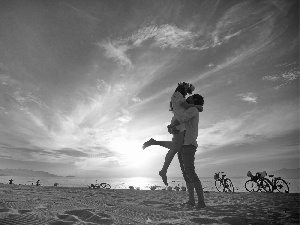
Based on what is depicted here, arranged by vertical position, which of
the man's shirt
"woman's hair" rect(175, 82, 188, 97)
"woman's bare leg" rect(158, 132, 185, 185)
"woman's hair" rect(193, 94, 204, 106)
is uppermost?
"woman's hair" rect(175, 82, 188, 97)

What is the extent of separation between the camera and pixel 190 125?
4637 mm

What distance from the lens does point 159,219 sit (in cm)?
283

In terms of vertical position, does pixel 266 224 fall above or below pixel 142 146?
below

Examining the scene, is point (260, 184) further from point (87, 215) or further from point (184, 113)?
point (87, 215)

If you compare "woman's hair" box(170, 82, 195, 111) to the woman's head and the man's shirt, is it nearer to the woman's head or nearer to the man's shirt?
the woman's head

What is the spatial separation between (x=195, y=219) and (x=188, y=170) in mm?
1520

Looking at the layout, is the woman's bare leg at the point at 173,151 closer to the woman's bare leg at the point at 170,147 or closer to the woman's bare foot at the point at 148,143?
the woman's bare leg at the point at 170,147

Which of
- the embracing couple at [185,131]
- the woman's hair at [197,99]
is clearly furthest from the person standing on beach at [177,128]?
the woman's hair at [197,99]

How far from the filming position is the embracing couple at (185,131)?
174 inches

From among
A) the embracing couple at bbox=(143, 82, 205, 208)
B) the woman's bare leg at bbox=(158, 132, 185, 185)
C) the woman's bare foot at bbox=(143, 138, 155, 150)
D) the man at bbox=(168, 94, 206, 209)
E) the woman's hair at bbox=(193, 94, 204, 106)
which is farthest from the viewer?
the woman's bare foot at bbox=(143, 138, 155, 150)

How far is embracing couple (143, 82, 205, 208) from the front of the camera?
443 centimetres

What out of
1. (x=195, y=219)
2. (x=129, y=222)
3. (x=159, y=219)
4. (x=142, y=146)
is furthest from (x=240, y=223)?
(x=142, y=146)

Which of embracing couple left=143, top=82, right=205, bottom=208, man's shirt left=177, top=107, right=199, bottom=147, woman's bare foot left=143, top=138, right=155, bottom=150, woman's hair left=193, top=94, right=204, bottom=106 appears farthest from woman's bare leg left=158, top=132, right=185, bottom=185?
woman's hair left=193, top=94, right=204, bottom=106

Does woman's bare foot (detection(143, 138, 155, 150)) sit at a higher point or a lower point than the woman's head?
lower
